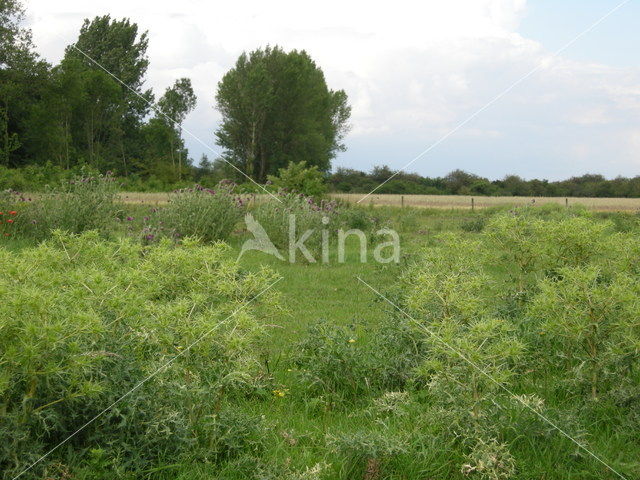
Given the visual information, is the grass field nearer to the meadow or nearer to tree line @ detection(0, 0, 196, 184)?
tree line @ detection(0, 0, 196, 184)

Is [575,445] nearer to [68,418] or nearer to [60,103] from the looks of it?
[68,418]

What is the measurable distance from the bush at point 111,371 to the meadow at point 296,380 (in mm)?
11

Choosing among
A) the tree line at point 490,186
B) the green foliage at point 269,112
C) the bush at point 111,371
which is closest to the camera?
the bush at point 111,371

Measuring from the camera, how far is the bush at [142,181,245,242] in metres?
11.7

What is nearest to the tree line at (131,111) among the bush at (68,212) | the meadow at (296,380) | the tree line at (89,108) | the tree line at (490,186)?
the tree line at (89,108)

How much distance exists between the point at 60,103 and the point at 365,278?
2620 cm

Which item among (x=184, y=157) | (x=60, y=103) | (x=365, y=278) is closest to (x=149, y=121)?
(x=184, y=157)

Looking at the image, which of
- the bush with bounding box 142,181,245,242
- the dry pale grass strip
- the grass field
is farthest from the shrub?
the dry pale grass strip

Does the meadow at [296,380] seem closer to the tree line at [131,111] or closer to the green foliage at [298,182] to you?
the green foliage at [298,182]

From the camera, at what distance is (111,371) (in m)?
2.86

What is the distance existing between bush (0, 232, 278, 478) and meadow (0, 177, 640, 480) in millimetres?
11

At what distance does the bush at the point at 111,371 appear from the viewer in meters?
2.56

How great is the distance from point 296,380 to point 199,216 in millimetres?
7736

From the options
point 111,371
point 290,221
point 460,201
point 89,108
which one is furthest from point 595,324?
point 89,108
